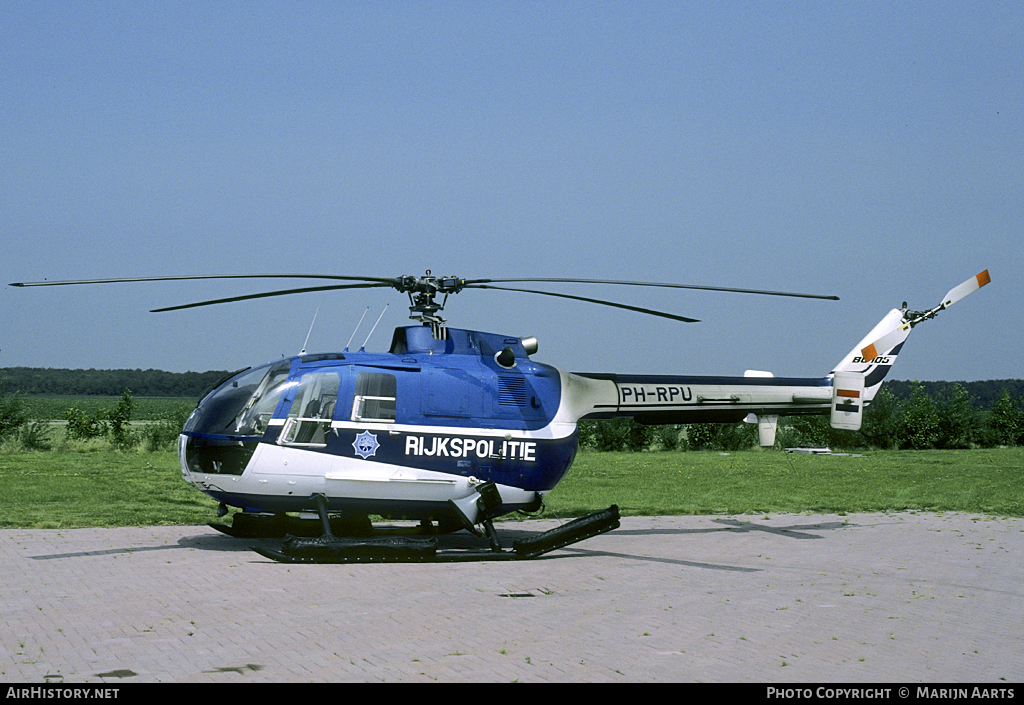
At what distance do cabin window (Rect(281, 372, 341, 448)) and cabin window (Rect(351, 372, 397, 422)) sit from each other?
Result: 0.89 ft

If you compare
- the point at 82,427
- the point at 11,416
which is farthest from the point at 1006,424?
the point at 11,416

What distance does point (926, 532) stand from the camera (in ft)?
49.0

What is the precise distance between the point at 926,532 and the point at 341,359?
31.2 feet

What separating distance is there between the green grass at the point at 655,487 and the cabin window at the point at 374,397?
14.4 feet

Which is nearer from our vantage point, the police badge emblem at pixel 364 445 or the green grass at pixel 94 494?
the police badge emblem at pixel 364 445

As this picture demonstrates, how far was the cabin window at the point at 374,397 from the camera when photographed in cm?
1184

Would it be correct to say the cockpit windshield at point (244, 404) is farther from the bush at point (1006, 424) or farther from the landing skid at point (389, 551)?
the bush at point (1006, 424)

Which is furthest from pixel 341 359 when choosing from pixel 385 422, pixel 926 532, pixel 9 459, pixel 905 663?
pixel 9 459

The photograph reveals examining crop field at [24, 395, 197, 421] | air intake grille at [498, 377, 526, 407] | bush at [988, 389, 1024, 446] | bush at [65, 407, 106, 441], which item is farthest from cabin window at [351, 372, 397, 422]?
bush at [988, 389, 1024, 446]

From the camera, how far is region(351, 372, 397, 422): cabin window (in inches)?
466

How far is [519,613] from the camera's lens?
8719 millimetres

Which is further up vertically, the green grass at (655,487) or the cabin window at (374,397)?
the cabin window at (374,397)

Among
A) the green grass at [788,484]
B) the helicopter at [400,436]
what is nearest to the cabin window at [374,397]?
the helicopter at [400,436]

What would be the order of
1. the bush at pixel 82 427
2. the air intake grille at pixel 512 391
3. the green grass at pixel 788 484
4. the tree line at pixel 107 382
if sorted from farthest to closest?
the tree line at pixel 107 382 < the bush at pixel 82 427 < the green grass at pixel 788 484 < the air intake grille at pixel 512 391
